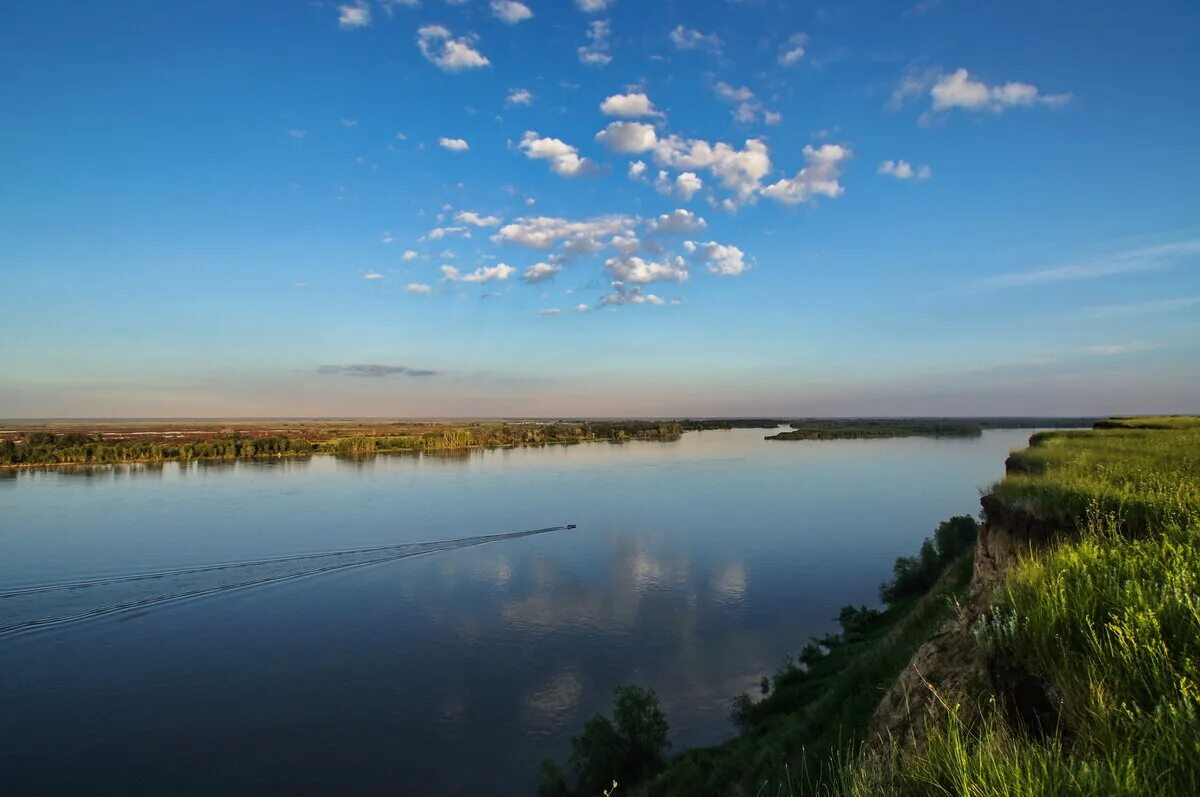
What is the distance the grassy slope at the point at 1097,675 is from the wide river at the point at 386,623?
45.7 feet

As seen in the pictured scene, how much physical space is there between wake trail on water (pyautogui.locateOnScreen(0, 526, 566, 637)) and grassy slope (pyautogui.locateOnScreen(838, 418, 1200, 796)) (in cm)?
3114

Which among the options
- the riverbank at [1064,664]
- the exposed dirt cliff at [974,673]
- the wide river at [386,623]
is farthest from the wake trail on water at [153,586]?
the exposed dirt cliff at [974,673]

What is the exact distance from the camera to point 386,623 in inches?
966

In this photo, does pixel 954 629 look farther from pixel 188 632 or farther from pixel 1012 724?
pixel 188 632

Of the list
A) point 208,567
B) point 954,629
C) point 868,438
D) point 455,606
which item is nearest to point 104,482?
point 208,567

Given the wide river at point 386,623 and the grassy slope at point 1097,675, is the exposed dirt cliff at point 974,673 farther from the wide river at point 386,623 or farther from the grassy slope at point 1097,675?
the wide river at point 386,623

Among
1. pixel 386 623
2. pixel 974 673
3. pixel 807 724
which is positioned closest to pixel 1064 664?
pixel 974 673

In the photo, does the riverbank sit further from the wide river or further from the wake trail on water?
the wake trail on water

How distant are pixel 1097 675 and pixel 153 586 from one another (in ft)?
112

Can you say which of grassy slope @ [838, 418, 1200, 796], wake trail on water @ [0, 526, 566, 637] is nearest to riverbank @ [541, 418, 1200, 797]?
grassy slope @ [838, 418, 1200, 796]

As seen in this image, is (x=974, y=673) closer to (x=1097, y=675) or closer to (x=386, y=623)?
(x=1097, y=675)

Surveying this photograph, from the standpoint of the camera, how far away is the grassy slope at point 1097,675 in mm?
2516

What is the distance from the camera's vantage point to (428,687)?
19.6 metres

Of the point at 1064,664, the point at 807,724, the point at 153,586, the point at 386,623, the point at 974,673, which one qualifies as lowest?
the point at 386,623
